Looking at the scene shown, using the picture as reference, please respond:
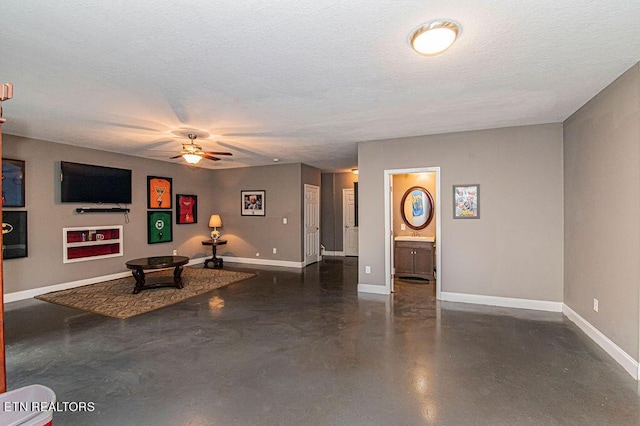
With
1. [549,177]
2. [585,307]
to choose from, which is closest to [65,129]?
[549,177]

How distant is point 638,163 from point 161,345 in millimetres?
4770

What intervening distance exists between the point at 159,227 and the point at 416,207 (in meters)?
5.75

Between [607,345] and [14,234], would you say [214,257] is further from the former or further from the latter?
[607,345]

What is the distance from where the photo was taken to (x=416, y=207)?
646 centimetres

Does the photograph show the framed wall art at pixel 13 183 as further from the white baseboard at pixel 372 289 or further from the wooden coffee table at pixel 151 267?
the white baseboard at pixel 372 289

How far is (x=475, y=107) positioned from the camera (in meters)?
3.66

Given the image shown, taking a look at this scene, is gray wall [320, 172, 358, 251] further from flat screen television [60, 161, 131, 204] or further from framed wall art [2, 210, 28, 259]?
framed wall art [2, 210, 28, 259]

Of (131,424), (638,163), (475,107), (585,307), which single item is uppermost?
(475,107)

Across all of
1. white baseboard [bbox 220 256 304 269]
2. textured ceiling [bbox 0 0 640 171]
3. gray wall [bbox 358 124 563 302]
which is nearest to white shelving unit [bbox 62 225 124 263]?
textured ceiling [bbox 0 0 640 171]

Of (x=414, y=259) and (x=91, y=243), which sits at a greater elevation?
(x=91, y=243)

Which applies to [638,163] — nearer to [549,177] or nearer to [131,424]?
[549,177]

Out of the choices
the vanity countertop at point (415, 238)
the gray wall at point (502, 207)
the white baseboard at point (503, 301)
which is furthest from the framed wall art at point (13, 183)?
the white baseboard at point (503, 301)

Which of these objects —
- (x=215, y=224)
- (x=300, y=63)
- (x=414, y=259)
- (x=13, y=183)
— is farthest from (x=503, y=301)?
(x=13, y=183)

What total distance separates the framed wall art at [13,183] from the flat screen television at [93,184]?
0.55 meters
